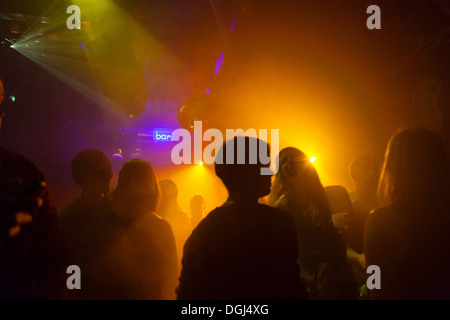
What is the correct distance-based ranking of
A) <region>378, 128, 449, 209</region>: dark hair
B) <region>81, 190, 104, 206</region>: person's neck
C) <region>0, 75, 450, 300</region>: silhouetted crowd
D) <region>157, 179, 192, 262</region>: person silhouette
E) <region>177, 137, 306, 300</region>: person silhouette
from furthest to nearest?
<region>157, 179, 192, 262</region>: person silhouette, <region>81, 190, 104, 206</region>: person's neck, <region>378, 128, 449, 209</region>: dark hair, <region>177, 137, 306, 300</region>: person silhouette, <region>0, 75, 450, 300</region>: silhouetted crowd

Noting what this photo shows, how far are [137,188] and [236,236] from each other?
1.03m

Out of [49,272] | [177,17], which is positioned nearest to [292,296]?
[49,272]

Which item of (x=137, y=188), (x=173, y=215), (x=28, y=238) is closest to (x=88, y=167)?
(x=137, y=188)

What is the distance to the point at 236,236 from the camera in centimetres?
132

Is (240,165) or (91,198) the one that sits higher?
(240,165)

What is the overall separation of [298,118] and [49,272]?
560cm

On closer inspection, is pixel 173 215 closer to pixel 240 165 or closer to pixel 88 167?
pixel 88 167

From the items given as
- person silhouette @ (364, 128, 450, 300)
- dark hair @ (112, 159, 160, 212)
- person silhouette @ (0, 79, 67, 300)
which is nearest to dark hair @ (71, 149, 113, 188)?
dark hair @ (112, 159, 160, 212)

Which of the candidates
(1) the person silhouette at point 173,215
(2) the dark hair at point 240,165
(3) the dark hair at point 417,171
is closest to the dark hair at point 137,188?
(2) the dark hair at point 240,165

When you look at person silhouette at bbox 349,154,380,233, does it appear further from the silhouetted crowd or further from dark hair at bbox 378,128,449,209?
dark hair at bbox 378,128,449,209

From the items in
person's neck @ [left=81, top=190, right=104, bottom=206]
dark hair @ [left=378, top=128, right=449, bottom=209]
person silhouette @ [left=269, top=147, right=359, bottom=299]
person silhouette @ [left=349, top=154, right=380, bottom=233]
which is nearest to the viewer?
dark hair @ [left=378, top=128, right=449, bottom=209]

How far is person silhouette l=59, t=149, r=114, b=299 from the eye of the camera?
1.77m

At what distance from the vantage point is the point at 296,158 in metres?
2.10

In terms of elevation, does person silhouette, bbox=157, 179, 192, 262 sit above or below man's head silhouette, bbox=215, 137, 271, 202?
below
